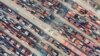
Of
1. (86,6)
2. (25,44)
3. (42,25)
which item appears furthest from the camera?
(25,44)

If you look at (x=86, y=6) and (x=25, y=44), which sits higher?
(x=86, y=6)

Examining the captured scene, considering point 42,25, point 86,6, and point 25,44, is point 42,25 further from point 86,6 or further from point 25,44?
point 86,6

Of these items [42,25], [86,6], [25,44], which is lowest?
[25,44]

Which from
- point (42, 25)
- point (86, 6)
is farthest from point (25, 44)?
point (86, 6)

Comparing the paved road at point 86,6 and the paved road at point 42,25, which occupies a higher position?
the paved road at point 86,6

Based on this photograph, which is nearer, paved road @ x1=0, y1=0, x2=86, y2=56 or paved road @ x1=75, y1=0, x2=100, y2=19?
paved road @ x1=75, y1=0, x2=100, y2=19

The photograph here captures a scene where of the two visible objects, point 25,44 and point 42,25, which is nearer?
point 42,25

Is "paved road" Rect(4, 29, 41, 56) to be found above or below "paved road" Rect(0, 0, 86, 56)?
below

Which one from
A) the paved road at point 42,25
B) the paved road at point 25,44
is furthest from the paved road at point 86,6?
the paved road at point 25,44

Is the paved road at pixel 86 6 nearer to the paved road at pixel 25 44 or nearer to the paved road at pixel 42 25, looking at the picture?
the paved road at pixel 42 25

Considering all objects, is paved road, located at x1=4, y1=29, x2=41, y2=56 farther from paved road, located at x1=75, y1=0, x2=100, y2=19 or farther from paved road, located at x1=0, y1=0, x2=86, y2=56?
paved road, located at x1=75, y1=0, x2=100, y2=19

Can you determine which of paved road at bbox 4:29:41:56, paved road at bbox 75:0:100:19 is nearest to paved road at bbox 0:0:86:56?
paved road at bbox 4:29:41:56
